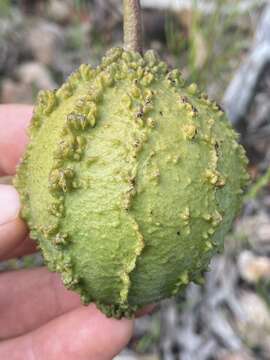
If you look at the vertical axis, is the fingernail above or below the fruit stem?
below

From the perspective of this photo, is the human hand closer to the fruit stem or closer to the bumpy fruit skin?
the bumpy fruit skin

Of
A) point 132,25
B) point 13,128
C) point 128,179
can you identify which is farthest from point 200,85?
point 128,179

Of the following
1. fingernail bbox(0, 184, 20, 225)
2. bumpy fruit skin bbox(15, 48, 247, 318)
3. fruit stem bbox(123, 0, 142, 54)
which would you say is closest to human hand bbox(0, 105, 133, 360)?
fingernail bbox(0, 184, 20, 225)

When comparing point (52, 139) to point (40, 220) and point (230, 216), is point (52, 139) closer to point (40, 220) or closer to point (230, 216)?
point (40, 220)

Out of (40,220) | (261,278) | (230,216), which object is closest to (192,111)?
(230,216)

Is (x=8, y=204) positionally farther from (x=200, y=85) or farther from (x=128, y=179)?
(x=200, y=85)

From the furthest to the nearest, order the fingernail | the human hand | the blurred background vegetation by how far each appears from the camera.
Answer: the blurred background vegetation < the human hand < the fingernail
